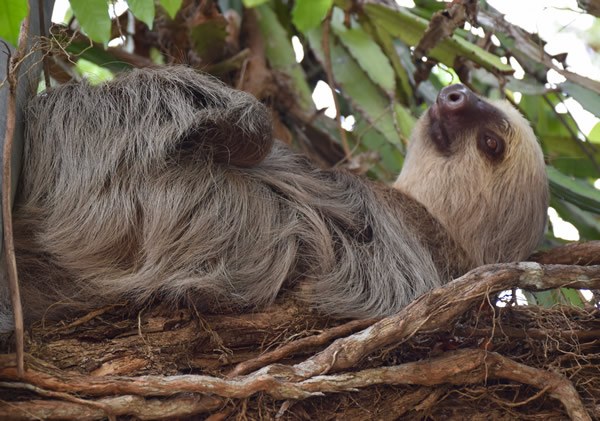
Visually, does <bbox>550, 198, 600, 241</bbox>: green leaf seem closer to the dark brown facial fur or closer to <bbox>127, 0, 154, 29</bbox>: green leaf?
the dark brown facial fur

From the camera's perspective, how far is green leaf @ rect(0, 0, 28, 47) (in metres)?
2.70

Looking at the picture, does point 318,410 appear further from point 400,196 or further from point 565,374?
point 400,196

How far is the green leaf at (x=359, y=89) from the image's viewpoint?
488cm

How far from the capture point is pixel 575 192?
420 centimetres

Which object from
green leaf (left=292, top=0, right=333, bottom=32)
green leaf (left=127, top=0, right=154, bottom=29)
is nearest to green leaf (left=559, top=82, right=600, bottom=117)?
green leaf (left=292, top=0, right=333, bottom=32)

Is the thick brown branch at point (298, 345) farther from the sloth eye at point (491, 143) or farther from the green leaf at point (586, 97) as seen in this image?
the green leaf at point (586, 97)

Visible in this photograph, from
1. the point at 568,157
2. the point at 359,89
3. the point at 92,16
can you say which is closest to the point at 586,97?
the point at 568,157

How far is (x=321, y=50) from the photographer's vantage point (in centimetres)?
517

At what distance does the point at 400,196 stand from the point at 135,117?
138 centimetres

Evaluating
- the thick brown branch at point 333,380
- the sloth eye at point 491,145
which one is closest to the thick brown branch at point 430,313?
the thick brown branch at point 333,380

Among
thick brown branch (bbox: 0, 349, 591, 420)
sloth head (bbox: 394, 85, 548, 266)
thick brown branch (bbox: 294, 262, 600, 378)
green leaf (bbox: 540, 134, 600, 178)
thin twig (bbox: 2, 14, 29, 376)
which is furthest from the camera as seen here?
green leaf (bbox: 540, 134, 600, 178)

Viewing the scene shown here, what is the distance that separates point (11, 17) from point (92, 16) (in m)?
0.51

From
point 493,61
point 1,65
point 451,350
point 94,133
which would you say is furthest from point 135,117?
point 493,61

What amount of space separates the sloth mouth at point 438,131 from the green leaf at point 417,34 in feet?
1.18
